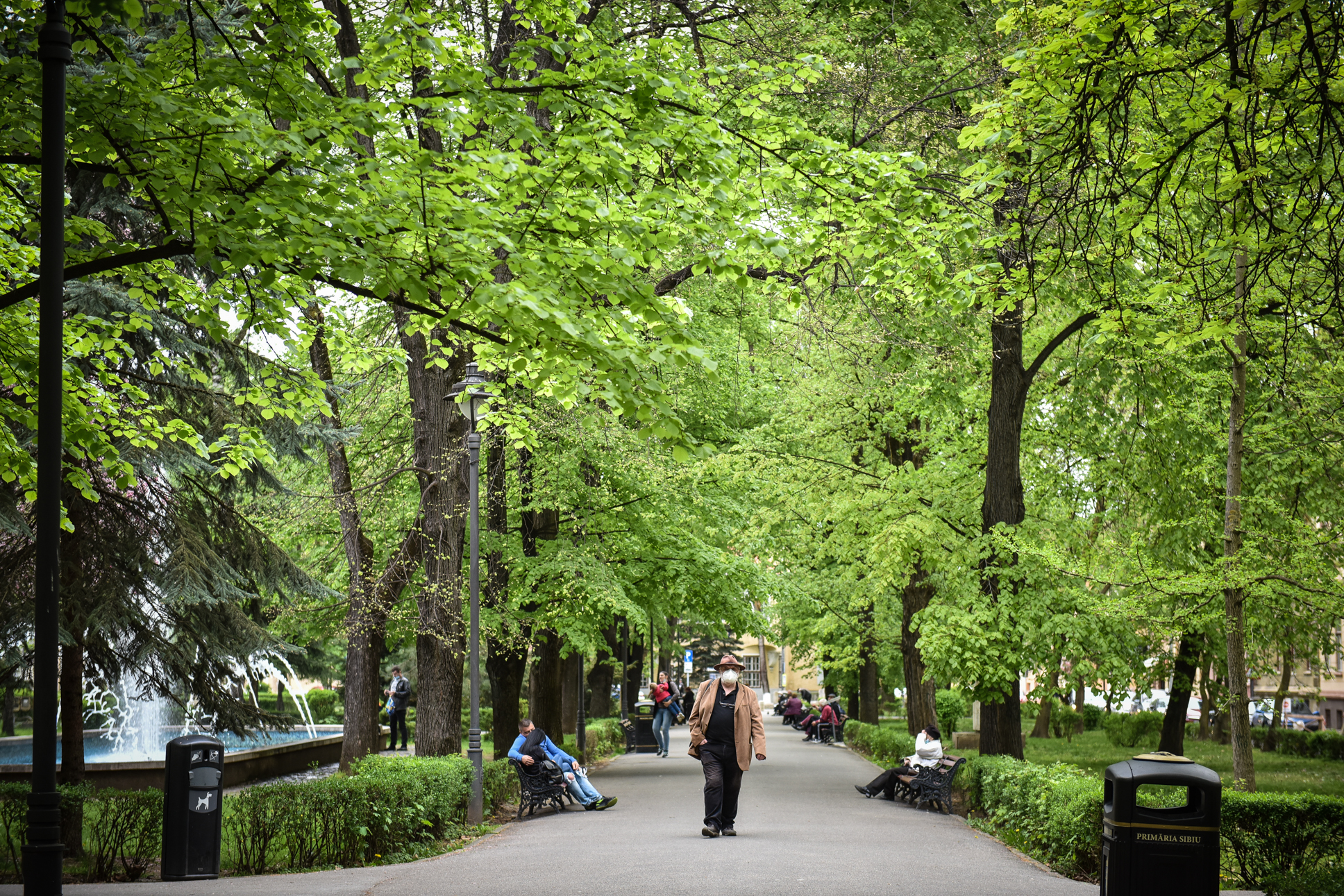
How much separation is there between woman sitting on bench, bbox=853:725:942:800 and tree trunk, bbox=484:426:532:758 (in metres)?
5.91

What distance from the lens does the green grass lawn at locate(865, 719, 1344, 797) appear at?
2306 cm

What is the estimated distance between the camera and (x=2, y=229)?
1043cm

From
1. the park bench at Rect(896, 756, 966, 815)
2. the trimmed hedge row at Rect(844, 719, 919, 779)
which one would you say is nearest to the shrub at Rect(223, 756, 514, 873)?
the park bench at Rect(896, 756, 966, 815)

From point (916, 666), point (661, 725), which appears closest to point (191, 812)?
point (916, 666)

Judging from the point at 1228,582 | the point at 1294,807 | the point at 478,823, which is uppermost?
the point at 1228,582

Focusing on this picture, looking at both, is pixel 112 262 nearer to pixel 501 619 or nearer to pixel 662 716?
pixel 501 619

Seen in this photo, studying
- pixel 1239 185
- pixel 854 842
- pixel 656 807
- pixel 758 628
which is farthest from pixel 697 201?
pixel 758 628

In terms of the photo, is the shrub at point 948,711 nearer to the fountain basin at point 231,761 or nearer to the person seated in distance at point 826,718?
the person seated in distance at point 826,718

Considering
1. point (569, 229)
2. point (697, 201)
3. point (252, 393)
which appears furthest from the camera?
point (252, 393)

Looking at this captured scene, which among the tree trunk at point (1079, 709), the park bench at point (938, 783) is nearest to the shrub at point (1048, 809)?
the park bench at point (938, 783)

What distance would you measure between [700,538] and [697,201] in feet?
47.2

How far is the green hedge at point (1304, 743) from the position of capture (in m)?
32.6

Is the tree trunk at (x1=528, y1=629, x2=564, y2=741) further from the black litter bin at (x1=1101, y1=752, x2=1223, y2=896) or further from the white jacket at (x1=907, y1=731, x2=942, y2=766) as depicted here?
the black litter bin at (x1=1101, y1=752, x2=1223, y2=896)

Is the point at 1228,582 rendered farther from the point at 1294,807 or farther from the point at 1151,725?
the point at 1151,725
